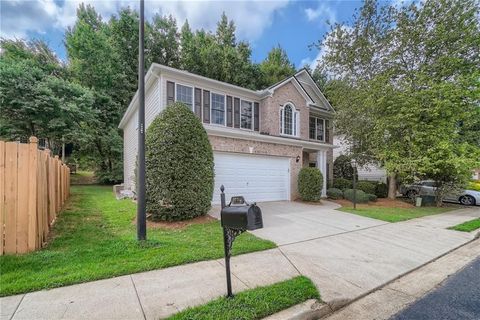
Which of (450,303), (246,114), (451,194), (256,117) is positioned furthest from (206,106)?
(451,194)

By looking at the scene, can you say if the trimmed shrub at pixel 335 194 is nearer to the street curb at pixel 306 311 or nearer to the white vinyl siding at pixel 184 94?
the white vinyl siding at pixel 184 94

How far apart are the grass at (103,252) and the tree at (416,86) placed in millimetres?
11092

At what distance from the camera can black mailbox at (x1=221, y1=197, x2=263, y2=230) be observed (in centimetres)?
283

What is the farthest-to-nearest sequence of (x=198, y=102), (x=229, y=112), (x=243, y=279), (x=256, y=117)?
(x=256, y=117), (x=229, y=112), (x=198, y=102), (x=243, y=279)

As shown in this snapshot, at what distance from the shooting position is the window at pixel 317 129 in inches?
696

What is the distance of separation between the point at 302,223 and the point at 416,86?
10.7 meters

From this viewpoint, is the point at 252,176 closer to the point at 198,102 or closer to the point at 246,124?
the point at 246,124

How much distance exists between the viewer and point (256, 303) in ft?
9.71

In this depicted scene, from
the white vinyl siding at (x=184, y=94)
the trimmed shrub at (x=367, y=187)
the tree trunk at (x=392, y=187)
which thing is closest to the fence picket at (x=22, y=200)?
the white vinyl siding at (x=184, y=94)

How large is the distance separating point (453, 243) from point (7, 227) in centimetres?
962

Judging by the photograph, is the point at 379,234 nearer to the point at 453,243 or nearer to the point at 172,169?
the point at 453,243

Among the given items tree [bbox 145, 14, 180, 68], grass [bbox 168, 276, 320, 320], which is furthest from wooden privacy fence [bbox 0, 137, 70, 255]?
tree [bbox 145, 14, 180, 68]

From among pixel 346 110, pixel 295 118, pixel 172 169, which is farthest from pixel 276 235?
pixel 346 110

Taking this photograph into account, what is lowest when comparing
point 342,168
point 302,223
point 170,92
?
point 302,223
